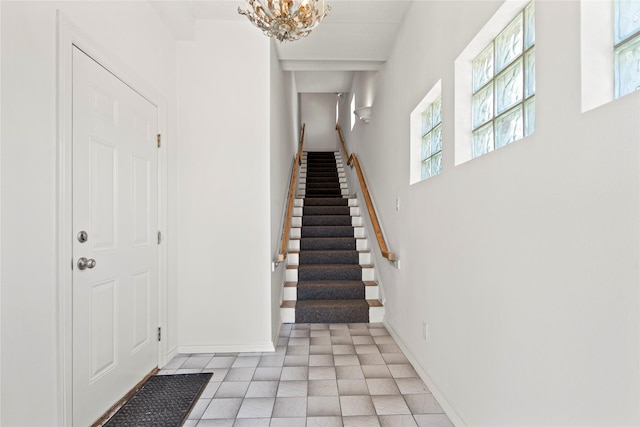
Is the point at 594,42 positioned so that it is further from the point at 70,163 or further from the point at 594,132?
the point at 70,163

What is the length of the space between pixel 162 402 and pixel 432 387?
5.47ft

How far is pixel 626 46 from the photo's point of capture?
86cm

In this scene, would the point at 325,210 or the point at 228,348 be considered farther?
the point at 325,210

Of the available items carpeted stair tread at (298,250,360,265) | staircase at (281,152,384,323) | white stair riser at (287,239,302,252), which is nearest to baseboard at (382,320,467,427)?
staircase at (281,152,384,323)

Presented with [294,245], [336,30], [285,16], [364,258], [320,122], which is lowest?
[364,258]

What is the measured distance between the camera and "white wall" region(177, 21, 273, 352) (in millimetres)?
2705

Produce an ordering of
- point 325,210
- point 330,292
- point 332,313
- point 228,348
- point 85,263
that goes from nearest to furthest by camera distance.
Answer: point 85,263
point 228,348
point 332,313
point 330,292
point 325,210

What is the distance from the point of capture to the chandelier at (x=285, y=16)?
5.30ft

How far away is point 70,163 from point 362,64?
2.96 meters

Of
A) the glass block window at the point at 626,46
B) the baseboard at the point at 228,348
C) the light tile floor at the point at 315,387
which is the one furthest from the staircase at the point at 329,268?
the glass block window at the point at 626,46

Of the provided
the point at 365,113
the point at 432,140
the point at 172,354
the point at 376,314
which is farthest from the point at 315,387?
the point at 365,113

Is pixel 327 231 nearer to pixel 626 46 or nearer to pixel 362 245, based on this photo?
pixel 362 245

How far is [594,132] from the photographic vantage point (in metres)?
0.86

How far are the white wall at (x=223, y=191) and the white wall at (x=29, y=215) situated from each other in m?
1.13
